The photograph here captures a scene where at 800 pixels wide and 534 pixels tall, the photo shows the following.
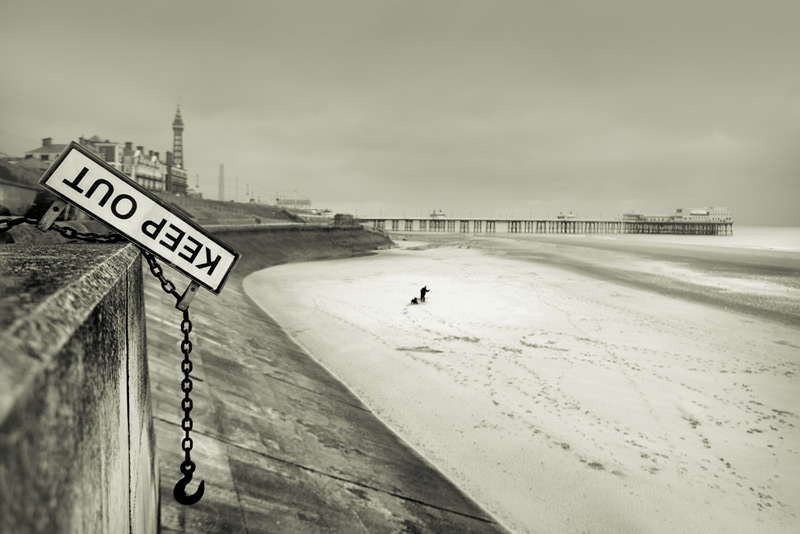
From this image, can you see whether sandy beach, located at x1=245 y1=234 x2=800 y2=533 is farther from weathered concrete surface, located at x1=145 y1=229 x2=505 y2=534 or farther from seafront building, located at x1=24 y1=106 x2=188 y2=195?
seafront building, located at x1=24 y1=106 x2=188 y2=195

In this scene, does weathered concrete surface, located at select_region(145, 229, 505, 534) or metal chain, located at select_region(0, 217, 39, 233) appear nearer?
metal chain, located at select_region(0, 217, 39, 233)

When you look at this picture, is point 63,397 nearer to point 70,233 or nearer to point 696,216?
point 70,233

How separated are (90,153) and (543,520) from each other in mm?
6394

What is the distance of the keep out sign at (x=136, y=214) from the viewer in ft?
8.46

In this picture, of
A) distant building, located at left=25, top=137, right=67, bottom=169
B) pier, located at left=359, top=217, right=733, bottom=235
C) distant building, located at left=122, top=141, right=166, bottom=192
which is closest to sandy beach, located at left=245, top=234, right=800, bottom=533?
distant building, located at left=25, top=137, right=67, bottom=169

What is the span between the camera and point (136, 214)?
265 cm

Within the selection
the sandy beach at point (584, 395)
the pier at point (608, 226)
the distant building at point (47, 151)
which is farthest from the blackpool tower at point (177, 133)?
the sandy beach at point (584, 395)

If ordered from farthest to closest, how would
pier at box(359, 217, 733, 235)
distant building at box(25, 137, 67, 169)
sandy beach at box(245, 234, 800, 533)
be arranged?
pier at box(359, 217, 733, 235), distant building at box(25, 137, 67, 169), sandy beach at box(245, 234, 800, 533)

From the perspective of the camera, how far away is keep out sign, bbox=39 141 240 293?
8.46ft

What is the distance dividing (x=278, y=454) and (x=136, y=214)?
12.2 ft

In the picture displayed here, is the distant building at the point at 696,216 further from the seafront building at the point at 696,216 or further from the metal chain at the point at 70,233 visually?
the metal chain at the point at 70,233

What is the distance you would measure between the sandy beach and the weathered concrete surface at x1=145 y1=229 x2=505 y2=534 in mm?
780

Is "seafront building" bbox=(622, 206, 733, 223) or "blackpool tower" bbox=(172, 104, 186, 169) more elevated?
"blackpool tower" bbox=(172, 104, 186, 169)

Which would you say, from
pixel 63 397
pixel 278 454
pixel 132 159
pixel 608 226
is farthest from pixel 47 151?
pixel 608 226
